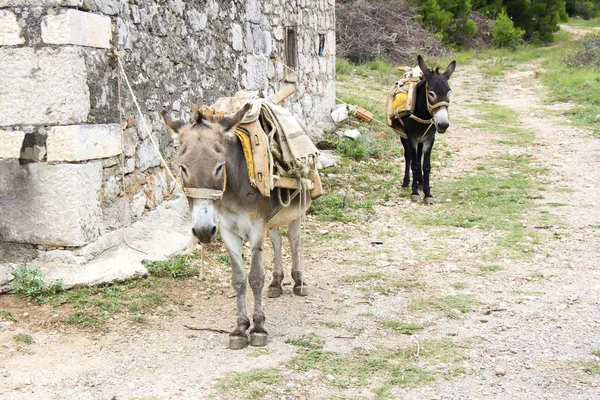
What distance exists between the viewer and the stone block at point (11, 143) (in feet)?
15.9

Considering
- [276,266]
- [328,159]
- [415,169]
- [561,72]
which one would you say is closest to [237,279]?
[276,266]

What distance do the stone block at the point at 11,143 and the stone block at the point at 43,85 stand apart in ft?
0.36

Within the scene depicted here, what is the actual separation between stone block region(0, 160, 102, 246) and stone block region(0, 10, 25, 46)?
0.92 metres

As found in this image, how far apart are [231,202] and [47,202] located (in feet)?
5.65

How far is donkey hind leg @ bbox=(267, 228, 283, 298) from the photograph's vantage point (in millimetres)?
5125

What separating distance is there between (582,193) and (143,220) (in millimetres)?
5719

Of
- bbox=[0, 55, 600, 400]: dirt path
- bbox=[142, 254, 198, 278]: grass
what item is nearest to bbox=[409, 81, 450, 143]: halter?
bbox=[0, 55, 600, 400]: dirt path

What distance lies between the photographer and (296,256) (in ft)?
17.1

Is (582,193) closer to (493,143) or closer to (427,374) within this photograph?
(493,143)

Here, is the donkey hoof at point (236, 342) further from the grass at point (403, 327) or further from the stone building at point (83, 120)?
the stone building at point (83, 120)

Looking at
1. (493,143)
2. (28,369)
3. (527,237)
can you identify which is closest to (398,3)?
(493,143)

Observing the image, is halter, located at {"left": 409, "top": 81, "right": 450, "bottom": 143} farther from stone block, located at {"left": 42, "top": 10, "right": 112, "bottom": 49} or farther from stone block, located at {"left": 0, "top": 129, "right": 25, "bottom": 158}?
stone block, located at {"left": 0, "top": 129, "right": 25, "bottom": 158}

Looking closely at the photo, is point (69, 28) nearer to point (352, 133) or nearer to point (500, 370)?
point (500, 370)

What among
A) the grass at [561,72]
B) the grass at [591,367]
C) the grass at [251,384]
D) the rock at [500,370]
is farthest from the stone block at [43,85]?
the grass at [561,72]
